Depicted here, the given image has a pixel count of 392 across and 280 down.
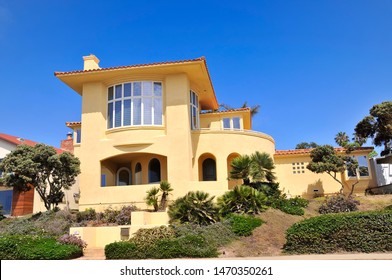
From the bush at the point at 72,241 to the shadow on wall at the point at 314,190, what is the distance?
58.6 feet

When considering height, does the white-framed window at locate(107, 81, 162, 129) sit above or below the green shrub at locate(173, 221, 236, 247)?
above

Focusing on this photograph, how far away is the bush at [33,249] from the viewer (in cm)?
1503

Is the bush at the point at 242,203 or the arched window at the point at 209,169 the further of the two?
the arched window at the point at 209,169

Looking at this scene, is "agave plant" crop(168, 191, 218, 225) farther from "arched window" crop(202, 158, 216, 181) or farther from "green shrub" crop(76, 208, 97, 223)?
"arched window" crop(202, 158, 216, 181)

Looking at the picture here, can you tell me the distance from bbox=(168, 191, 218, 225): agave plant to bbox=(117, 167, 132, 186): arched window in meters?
9.61

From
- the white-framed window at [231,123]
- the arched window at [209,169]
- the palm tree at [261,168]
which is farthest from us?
the white-framed window at [231,123]

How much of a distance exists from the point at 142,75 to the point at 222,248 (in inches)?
548

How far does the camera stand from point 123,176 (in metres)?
28.6

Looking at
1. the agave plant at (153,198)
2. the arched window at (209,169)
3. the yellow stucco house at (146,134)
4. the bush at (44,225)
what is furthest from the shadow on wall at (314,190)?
the bush at (44,225)

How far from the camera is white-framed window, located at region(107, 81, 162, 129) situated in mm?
25203

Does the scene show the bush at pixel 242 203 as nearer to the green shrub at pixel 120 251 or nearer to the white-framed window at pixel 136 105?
the green shrub at pixel 120 251

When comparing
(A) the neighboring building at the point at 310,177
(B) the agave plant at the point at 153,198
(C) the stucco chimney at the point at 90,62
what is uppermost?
(C) the stucco chimney at the point at 90,62

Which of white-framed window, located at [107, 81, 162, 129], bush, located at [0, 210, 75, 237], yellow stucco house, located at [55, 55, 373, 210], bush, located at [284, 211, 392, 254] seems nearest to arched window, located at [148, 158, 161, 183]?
yellow stucco house, located at [55, 55, 373, 210]

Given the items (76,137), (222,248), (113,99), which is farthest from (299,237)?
(76,137)
